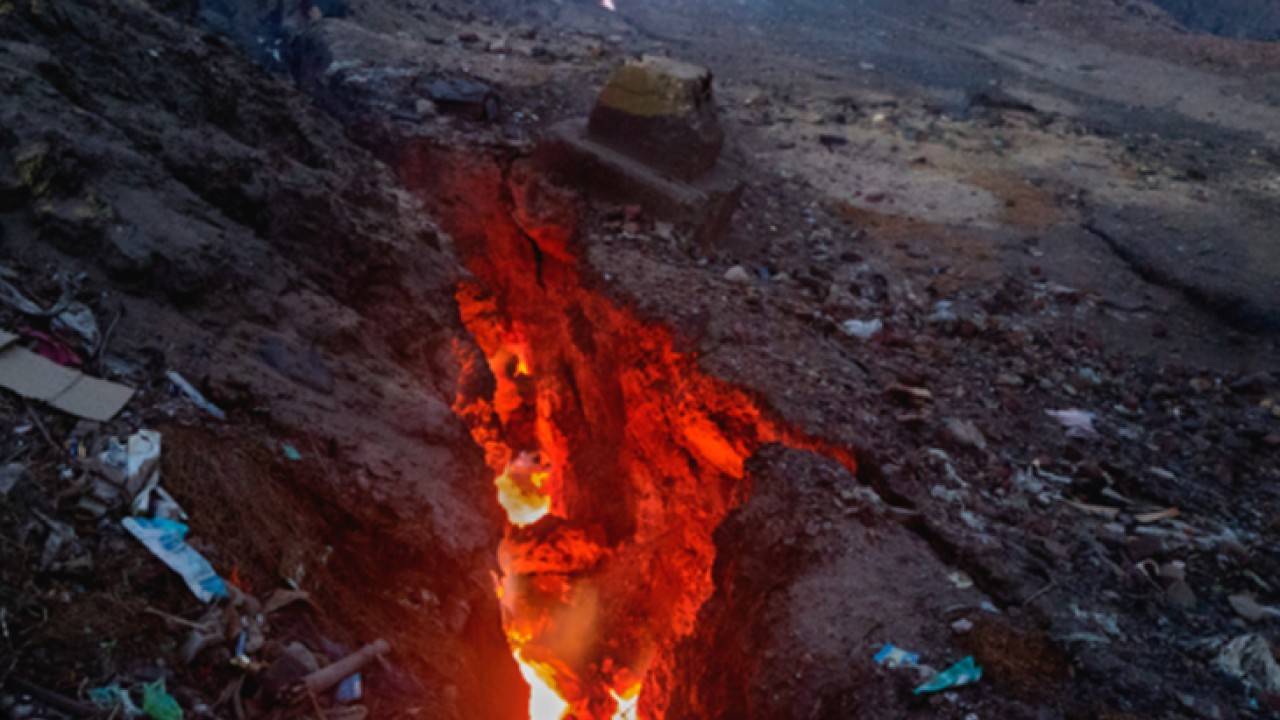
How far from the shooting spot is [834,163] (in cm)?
704

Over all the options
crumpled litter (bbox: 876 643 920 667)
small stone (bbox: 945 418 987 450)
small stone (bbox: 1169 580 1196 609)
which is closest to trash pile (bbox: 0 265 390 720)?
crumpled litter (bbox: 876 643 920 667)

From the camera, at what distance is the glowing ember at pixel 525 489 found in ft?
21.7

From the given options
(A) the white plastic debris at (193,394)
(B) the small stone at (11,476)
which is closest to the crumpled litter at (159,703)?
(B) the small stone at (11,476)

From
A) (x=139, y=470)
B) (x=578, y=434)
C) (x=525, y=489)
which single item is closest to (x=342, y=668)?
(x=139, y=470)

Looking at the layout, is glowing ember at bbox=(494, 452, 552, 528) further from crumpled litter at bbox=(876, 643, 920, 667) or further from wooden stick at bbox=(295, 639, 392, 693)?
crumpled litter at bbox=(876, 643, 920, 667)

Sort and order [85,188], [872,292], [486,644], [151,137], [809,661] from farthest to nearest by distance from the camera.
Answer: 1. [872,292]
2. [151,137]
3. [486,644]
4. [85,188]
5. [809,661]

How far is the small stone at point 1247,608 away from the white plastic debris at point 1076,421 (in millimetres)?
1149

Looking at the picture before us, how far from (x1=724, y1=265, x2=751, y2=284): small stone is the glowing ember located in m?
2.71

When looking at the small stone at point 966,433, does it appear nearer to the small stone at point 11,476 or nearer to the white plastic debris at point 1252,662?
the white plastic debris at point 1252,662

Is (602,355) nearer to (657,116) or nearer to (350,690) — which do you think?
(657,116)

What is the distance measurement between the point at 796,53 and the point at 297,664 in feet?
33.4

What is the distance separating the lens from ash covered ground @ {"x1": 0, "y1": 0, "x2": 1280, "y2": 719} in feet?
7.48

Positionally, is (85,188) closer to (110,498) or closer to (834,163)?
(110,498)

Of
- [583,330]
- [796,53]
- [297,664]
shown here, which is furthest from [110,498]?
[796,53]
